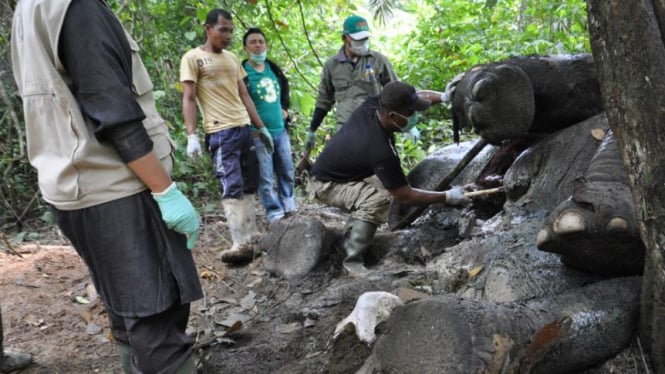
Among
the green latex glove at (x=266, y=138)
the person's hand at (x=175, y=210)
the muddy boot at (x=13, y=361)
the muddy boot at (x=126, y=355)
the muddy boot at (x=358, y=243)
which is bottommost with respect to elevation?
the muddy boot at (x=358, y=243)

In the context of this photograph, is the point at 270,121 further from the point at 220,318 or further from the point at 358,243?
the point at 220,318

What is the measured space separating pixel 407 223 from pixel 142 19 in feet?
11.0

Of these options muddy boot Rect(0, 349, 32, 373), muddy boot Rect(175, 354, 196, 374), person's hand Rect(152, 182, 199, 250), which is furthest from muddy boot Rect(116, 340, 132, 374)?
muddy boot Rect(0, 349, 32, 373)

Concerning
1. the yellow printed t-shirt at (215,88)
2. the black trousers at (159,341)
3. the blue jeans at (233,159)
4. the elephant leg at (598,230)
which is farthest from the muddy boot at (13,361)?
the elephant leg at (598,230)

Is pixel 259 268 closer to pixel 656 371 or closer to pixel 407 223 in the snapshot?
pixel 407 223

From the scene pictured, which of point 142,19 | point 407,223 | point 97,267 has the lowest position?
point 407,223

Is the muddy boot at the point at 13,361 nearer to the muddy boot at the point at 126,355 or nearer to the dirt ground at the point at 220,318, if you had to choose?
the dirt ground at the point at 220,318

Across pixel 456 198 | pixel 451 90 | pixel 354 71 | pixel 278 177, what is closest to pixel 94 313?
pixel 278 177

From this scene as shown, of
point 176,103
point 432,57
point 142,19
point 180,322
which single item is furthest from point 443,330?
point 432,57

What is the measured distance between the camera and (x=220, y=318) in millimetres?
3400

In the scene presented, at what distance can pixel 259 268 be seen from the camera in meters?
4.20

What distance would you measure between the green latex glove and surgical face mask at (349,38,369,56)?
1159 millimetres

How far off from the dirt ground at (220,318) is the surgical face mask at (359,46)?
2.11 meters

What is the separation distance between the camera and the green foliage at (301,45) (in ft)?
18.2
